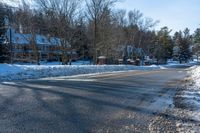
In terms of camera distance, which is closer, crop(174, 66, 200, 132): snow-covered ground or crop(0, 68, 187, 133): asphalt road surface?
crop(0, 68, 187, 133): asphalt road surface

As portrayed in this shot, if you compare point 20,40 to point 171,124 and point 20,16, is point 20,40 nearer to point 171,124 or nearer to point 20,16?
point 20,16

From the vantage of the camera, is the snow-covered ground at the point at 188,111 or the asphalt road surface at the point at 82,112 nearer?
the asphalt road surface at the point at 82,112

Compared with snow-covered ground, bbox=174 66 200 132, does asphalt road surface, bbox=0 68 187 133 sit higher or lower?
higher

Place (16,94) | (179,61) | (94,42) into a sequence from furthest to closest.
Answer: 1. (179,61)
2. (94,42)
3. (16,94)

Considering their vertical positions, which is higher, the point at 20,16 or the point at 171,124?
the point at 20,16

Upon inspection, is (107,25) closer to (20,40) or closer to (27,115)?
(20,40)

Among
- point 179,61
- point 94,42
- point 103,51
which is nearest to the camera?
point 94,42

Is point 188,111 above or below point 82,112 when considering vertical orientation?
below

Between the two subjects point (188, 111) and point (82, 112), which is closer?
point (82, 112)

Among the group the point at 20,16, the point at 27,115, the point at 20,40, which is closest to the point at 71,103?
the point at 27,115

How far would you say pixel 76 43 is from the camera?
157ft

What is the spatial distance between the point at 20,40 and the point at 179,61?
2550 inches

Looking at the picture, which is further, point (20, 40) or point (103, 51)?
point (20, 40)

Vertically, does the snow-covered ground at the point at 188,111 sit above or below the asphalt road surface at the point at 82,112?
below
